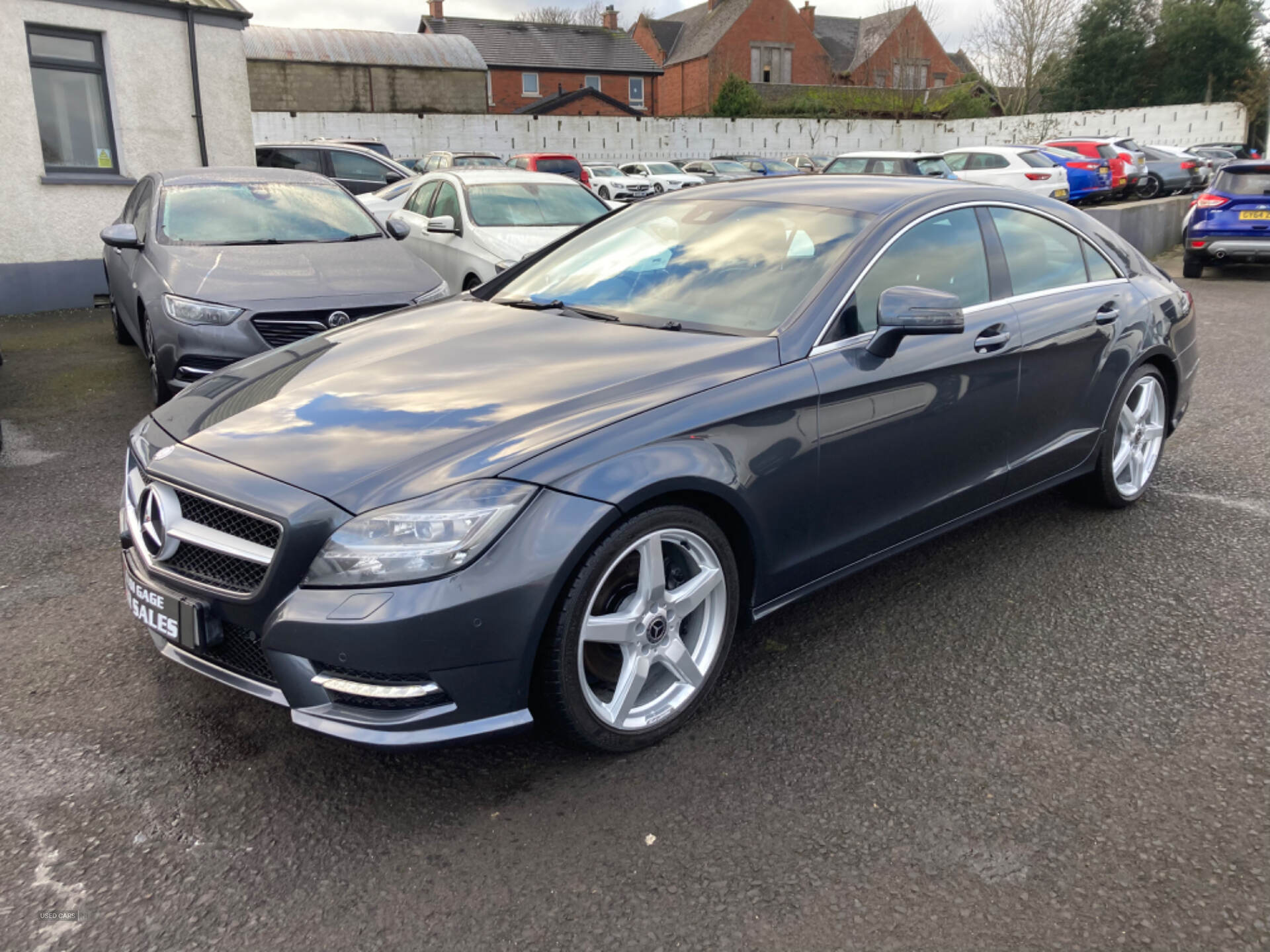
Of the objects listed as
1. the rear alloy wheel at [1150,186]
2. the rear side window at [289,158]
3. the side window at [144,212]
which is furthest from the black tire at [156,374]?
the rear alloy wheel at [1150,186]

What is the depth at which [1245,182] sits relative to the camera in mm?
13391

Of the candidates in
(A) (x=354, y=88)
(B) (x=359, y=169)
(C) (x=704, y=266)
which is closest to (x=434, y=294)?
(C) (x=704, y=266)

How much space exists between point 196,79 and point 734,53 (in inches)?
2069

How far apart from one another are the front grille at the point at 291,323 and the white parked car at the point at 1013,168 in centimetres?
1735

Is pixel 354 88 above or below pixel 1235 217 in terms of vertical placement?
above

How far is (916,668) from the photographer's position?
3.35 metres

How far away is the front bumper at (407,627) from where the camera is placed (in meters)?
2.36

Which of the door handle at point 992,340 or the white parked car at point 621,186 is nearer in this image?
the door handle at point 992,340

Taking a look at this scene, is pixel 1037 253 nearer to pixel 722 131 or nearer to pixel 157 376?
pixel 157 376

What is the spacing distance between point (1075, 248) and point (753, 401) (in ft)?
7.57

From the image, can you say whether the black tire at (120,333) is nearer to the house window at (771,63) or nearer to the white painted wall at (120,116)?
the white painted wall at (120,116)

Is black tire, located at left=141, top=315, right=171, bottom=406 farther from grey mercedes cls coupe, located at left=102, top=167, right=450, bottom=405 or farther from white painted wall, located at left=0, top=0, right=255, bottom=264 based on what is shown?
white painted wall, located at left=0, top=0, right=255, bottom=264

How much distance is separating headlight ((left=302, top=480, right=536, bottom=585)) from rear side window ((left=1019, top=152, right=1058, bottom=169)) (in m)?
21.2

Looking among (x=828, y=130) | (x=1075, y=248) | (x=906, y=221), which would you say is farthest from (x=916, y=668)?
(x=828, y=130)
